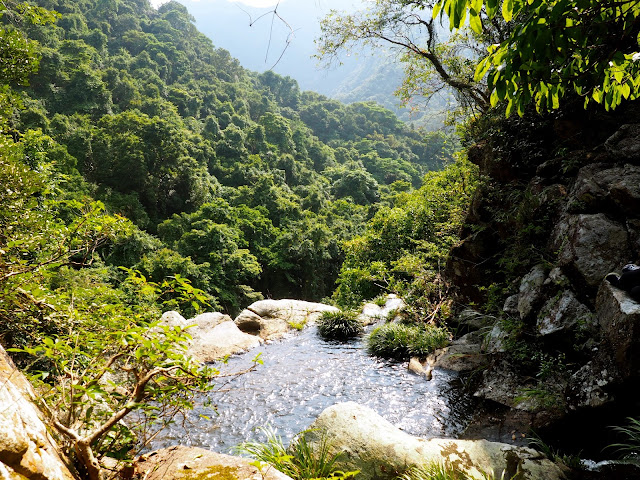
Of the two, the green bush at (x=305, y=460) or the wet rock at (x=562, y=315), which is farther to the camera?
the wet rock at (x=562, y=315)

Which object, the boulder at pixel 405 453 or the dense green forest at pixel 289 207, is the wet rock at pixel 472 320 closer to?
the dense green forest at pixel 289 207

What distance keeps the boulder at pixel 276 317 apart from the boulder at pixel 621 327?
9.04 meters

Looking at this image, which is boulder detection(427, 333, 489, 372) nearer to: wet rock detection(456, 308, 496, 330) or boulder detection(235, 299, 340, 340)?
wet rock detection(456, 308, 496, 330)

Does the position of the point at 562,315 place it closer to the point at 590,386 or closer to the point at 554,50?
→ the point at 590,386

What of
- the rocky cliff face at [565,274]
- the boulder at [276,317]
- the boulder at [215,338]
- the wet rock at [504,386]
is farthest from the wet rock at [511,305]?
the boulder at [215,338]

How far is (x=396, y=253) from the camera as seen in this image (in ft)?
50.1

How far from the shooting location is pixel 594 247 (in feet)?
16.0

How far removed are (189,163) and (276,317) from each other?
17.9 meters

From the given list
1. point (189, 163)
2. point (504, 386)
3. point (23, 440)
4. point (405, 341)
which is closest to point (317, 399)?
point (405, 341)

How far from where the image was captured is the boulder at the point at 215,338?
10742mm

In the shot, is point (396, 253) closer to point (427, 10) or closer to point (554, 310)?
point (427, 10)

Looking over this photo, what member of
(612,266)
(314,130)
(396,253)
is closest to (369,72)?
(314,130)

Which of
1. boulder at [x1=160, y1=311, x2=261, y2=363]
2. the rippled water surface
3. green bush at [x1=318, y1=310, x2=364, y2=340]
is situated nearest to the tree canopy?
the rippled water surface

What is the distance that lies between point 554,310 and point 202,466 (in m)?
4.88
